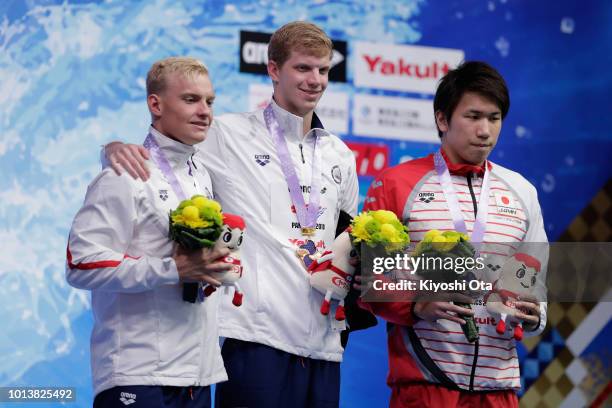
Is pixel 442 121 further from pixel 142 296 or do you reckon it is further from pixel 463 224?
pixel 142 296

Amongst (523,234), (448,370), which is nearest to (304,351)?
(448,370)

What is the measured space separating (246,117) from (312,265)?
728 mm

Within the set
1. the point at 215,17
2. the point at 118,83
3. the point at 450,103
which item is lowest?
the point at 450,103

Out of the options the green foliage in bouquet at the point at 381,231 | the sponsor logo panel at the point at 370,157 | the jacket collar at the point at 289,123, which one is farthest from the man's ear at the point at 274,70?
the sponsor logo panel at the point at 370,157

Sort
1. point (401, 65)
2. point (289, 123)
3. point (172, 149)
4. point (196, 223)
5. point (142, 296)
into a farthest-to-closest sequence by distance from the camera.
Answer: point (401, 65), point (289, 123), point (172, 149), point (142, 296), point (196, 223)

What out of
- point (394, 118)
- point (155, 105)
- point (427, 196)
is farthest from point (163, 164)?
point (394, 118)

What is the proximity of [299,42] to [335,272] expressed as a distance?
0.94 m

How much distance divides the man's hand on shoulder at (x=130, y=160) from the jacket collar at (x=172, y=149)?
0.25 ft

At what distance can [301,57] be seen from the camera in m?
3.84

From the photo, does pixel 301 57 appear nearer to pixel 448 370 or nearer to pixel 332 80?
pixel 448 370

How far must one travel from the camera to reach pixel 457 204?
3.59m

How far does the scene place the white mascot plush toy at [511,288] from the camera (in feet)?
11.3

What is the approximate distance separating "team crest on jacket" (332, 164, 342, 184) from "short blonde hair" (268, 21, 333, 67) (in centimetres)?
45

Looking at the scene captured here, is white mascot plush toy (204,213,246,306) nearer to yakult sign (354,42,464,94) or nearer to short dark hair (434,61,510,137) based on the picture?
short dark hair (434,61,510,137)
